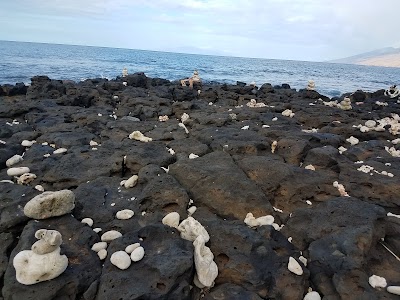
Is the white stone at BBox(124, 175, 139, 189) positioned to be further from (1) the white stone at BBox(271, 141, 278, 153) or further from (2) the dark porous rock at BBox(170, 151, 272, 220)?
(1) the white stone at BBox(271, 141, 278, 153)

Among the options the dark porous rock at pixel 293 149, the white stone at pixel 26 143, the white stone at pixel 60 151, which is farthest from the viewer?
the white stone at pixel 26 143

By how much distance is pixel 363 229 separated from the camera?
3.82 meters

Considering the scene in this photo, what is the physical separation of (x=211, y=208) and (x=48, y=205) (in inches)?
86.9

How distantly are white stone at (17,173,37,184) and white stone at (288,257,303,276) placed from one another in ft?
14.6

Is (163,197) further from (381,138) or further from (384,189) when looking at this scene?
(381,138)

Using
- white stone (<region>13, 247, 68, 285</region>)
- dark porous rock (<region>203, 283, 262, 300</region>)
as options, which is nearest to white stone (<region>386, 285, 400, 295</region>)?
dark porous rock (<region>203, 283, 262, 300</region>)

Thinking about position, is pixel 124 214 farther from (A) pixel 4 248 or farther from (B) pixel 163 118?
(B) pixel 163 118

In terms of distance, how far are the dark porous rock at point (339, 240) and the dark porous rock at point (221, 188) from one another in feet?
2.03

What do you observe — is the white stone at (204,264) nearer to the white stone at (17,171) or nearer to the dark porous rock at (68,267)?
the dark porous rock at (68,267)

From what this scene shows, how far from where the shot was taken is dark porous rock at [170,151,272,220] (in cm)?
465

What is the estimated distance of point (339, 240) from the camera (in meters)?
3.76

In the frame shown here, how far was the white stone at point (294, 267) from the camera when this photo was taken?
3.39m

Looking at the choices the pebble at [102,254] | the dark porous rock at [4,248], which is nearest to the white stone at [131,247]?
the pebble at [102,254]

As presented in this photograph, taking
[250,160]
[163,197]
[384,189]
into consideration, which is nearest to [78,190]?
[163,197]
